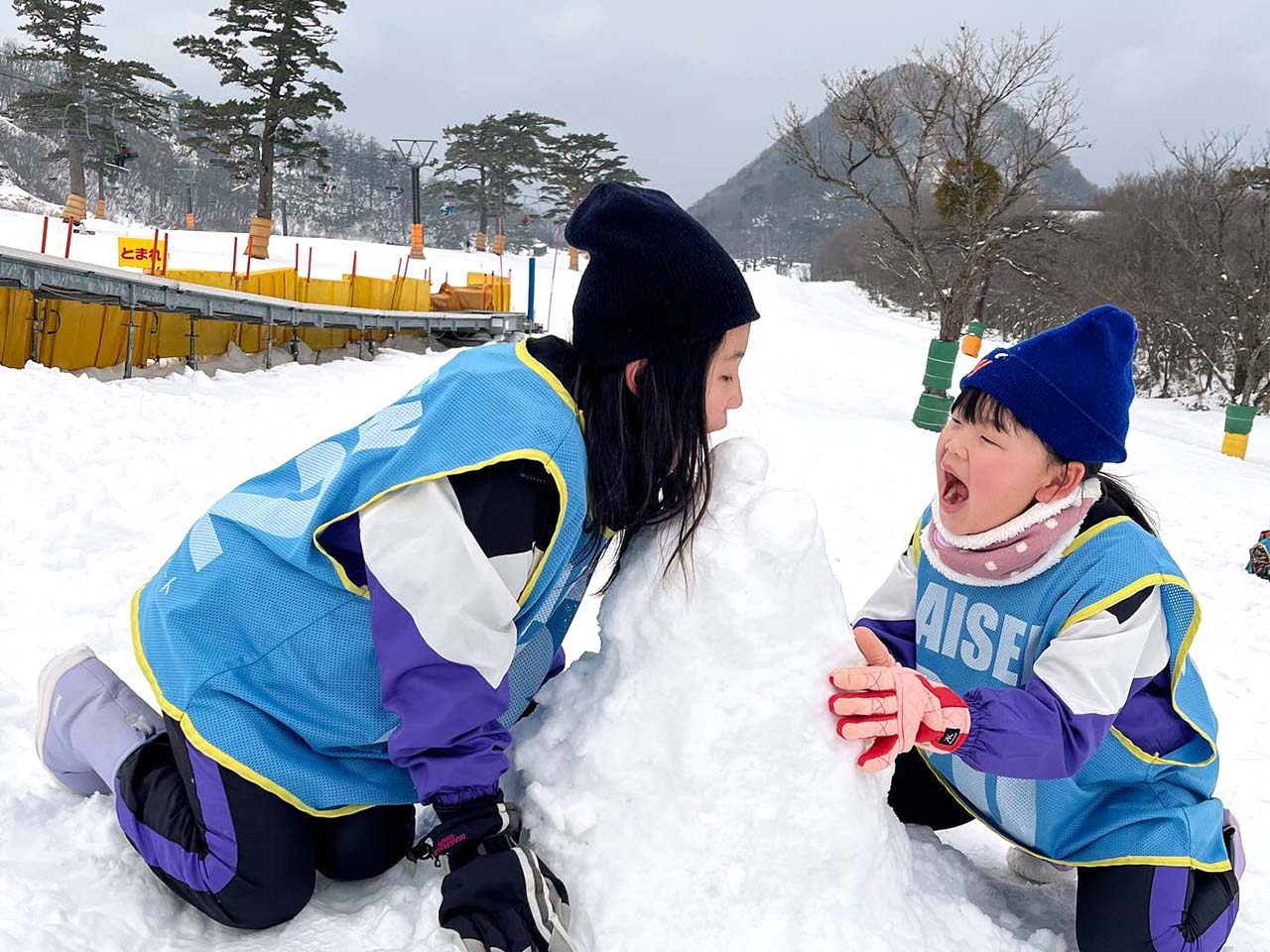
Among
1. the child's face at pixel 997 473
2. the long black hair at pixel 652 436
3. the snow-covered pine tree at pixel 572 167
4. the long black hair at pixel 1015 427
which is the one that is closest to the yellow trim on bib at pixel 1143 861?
the child's face at pixel 997 473

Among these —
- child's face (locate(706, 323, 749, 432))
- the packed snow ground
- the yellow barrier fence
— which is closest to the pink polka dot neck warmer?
the packed snow ground

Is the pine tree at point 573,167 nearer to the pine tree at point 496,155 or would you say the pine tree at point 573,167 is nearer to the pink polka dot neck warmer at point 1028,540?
the pine tree at point 496,155

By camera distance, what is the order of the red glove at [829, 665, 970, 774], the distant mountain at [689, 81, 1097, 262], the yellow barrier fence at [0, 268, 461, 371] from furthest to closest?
the distant mountain at [689, 81, 1097, 262] → the yellow barrier fence at [0, 268, 461, 371] → the red glove at [829, 665, 970, 774]

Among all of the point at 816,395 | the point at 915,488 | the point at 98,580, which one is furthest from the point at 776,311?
the point at 98,580

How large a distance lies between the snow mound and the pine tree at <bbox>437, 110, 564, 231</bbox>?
132ft

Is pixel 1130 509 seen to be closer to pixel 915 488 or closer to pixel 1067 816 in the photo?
pixel 1067 816

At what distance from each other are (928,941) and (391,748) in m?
0.88

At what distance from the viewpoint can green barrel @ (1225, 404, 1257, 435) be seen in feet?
42.8

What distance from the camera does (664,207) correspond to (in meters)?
1.36

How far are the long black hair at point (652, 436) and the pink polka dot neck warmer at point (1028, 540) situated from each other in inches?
22.5

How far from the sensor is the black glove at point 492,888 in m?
1.17

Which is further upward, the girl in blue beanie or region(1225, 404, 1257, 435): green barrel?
region(1225, 404, 1257, 435): green barrel

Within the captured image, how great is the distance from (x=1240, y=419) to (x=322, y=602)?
15.2m

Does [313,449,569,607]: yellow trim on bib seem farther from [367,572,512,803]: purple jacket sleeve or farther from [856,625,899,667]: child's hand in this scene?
[856,625,899,667]: child's hand
